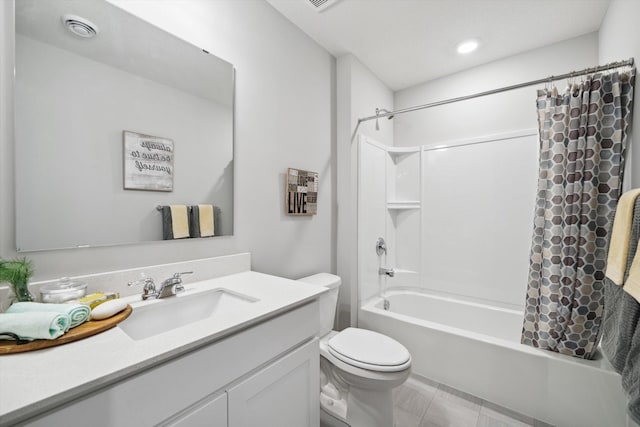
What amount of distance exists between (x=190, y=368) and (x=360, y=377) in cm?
91

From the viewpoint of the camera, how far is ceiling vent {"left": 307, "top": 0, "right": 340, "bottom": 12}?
162cm

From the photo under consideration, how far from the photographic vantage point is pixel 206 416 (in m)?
0.75

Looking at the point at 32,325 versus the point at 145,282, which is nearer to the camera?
the point at 32,325

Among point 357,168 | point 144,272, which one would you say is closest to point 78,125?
point 144,272

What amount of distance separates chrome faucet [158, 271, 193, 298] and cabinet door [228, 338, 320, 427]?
487 mm

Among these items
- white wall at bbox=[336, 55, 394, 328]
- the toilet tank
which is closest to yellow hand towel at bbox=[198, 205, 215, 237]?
the toilet tank

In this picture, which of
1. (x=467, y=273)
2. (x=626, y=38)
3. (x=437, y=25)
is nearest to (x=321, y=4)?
(x=437, y=25)

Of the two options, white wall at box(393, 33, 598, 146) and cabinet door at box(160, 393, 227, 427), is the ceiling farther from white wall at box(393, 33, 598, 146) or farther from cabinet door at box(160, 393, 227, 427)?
cabinet door at box(160, 393, 227, 427)

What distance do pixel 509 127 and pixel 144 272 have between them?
2812 mm

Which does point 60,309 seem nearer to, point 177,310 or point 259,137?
point 177,310

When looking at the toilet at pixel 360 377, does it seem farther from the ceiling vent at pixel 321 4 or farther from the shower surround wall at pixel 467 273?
the ceiling vent at pixel 321 4

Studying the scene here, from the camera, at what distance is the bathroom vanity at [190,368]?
0.53 m

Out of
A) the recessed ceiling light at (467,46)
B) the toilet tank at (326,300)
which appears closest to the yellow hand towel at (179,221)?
the toilet tank at (326,300)

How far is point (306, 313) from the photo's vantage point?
3.63ft
